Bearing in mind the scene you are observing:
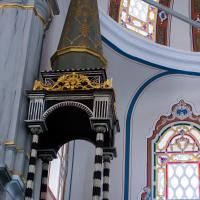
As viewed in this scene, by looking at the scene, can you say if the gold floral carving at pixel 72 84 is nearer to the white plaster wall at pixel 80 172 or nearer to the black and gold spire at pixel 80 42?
the black and gold spire at pixel 80 42

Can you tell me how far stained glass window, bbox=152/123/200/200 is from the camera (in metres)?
11.5

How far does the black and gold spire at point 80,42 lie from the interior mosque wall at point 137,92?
152 inches

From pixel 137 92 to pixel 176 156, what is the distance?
156cm

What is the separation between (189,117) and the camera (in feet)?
40.4

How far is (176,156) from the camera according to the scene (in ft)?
39.3

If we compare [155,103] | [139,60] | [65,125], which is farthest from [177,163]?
[65,125]

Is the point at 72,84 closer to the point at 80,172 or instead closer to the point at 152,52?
the point at 80,172

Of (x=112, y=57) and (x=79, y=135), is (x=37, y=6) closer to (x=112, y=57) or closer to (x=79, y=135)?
(x=79, y=135)

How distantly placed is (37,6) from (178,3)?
6277 mm

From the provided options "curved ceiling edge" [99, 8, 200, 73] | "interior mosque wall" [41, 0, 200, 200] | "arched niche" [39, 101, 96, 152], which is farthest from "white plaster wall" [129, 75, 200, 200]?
"arched niche" [39, 101, 96, 152]

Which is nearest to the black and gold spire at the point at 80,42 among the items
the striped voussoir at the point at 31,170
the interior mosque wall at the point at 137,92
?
the striped voussoir at the point at 31,170

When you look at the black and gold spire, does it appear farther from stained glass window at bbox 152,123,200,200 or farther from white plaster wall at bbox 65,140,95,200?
stained glass window at bbox 152,123,200,200

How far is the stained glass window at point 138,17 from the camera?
1310 cm

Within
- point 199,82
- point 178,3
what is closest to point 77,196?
point 199,82
